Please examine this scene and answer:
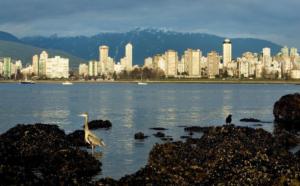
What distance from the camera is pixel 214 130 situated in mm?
44312

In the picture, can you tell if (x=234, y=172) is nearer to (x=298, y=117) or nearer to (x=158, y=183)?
(x=158, y=183)

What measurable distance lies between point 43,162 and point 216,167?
11995 millimetres

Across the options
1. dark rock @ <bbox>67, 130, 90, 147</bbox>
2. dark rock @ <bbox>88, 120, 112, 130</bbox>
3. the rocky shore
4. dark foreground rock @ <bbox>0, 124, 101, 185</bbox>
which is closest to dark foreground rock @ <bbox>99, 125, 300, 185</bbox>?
the rocky shore

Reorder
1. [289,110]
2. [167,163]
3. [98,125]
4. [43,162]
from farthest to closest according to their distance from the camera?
[289,110] < [98,125] < [43,162] < [167,163]

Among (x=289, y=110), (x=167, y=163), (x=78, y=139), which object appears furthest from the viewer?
(x=289, y=110)

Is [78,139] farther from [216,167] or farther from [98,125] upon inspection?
[216,167]

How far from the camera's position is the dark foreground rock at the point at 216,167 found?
942 inches

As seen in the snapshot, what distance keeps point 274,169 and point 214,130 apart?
1902cm

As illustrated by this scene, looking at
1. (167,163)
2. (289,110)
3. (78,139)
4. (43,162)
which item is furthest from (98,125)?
(167,163)

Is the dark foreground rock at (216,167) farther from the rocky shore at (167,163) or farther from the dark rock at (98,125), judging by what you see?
the dark rock at (98,125)

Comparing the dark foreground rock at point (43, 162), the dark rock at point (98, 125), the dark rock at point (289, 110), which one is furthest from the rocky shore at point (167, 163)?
the dark rock at point (289, 110)

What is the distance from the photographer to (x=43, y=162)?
106ft

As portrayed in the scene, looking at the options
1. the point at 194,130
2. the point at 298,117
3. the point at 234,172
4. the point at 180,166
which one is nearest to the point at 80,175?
the point at 180,166

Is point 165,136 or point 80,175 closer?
point 80,175
